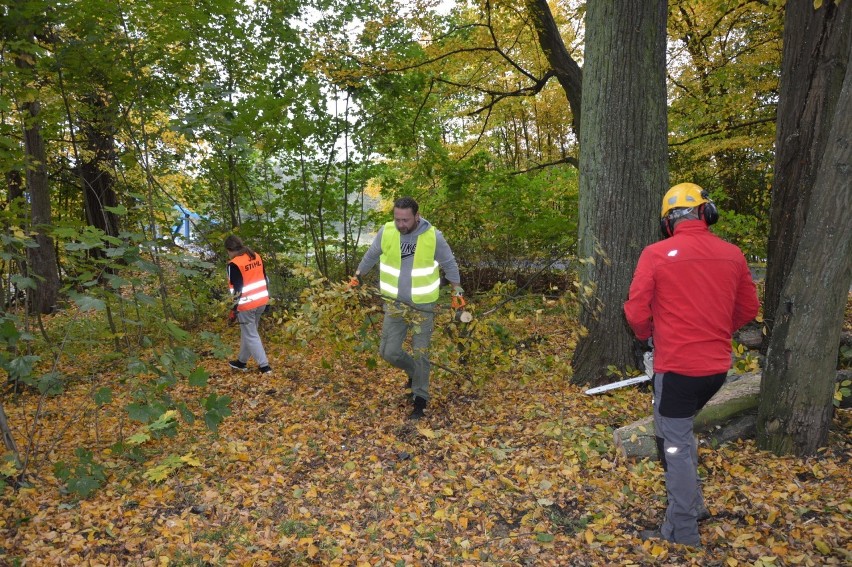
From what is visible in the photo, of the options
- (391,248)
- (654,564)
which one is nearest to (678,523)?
(654,564)

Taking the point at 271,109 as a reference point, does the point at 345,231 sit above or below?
below

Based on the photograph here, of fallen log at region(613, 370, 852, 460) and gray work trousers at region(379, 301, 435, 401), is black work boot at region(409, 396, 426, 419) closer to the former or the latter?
gray work trousers at region(379, 301, 435, 401)

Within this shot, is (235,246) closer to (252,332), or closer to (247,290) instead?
(247,290)

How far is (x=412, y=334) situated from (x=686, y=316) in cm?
267

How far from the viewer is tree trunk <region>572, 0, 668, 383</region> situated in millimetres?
4883

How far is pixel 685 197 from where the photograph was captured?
9.68ft

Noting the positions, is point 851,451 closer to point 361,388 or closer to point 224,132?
point 361,388

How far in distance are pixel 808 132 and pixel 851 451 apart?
3.07 meters

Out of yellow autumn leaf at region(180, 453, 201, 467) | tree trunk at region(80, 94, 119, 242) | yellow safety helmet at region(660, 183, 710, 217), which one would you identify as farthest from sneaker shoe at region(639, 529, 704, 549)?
tree trunk at region(80, 94, 119, 242)

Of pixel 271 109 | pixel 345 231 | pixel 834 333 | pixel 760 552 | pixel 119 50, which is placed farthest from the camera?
pixel 345 231

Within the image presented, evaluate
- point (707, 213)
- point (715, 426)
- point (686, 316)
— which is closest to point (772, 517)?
point (715, 426)

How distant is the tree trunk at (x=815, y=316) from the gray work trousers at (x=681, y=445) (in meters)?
0.93

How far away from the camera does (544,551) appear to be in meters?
3.15

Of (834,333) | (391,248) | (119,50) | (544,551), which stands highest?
(119,50)
